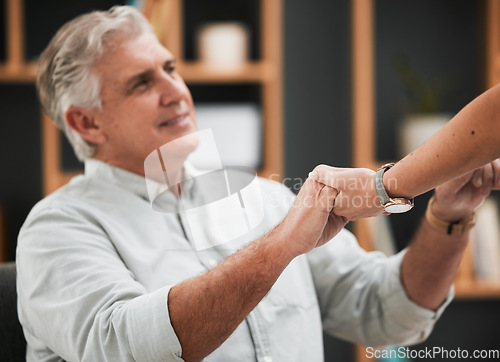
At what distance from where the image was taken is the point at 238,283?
2.75 ft

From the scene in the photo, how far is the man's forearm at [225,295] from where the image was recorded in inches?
32.7

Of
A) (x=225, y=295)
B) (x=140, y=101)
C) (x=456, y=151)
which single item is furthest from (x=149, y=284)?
(x=456, y=151)

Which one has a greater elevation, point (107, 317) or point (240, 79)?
point (240, 79)

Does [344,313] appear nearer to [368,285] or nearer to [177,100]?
[368,285]

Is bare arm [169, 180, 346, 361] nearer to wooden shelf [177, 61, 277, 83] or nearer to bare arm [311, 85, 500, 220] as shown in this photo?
bare arm [311, 85, 500, 220]

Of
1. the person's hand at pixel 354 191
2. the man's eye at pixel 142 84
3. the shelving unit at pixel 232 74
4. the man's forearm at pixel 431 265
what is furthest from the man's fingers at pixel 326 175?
the shelving unit at pixel 232 74

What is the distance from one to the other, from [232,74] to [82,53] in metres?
1.11

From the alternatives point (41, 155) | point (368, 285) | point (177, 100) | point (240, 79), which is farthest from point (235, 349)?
point (41, 155)

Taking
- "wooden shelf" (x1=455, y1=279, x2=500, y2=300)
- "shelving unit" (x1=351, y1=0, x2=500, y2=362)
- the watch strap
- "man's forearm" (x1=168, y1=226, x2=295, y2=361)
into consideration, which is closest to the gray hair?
"man's forearm" (x1=168, y1=226, x2=295, y2=361)

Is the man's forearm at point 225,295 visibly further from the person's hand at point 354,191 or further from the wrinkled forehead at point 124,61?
the wrinkled forehead at point 124,61

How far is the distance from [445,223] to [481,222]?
4.21 ft

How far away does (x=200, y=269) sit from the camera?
3.59ft

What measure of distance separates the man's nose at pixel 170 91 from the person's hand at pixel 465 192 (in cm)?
53

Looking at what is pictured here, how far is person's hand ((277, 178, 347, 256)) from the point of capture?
793 millimetres
